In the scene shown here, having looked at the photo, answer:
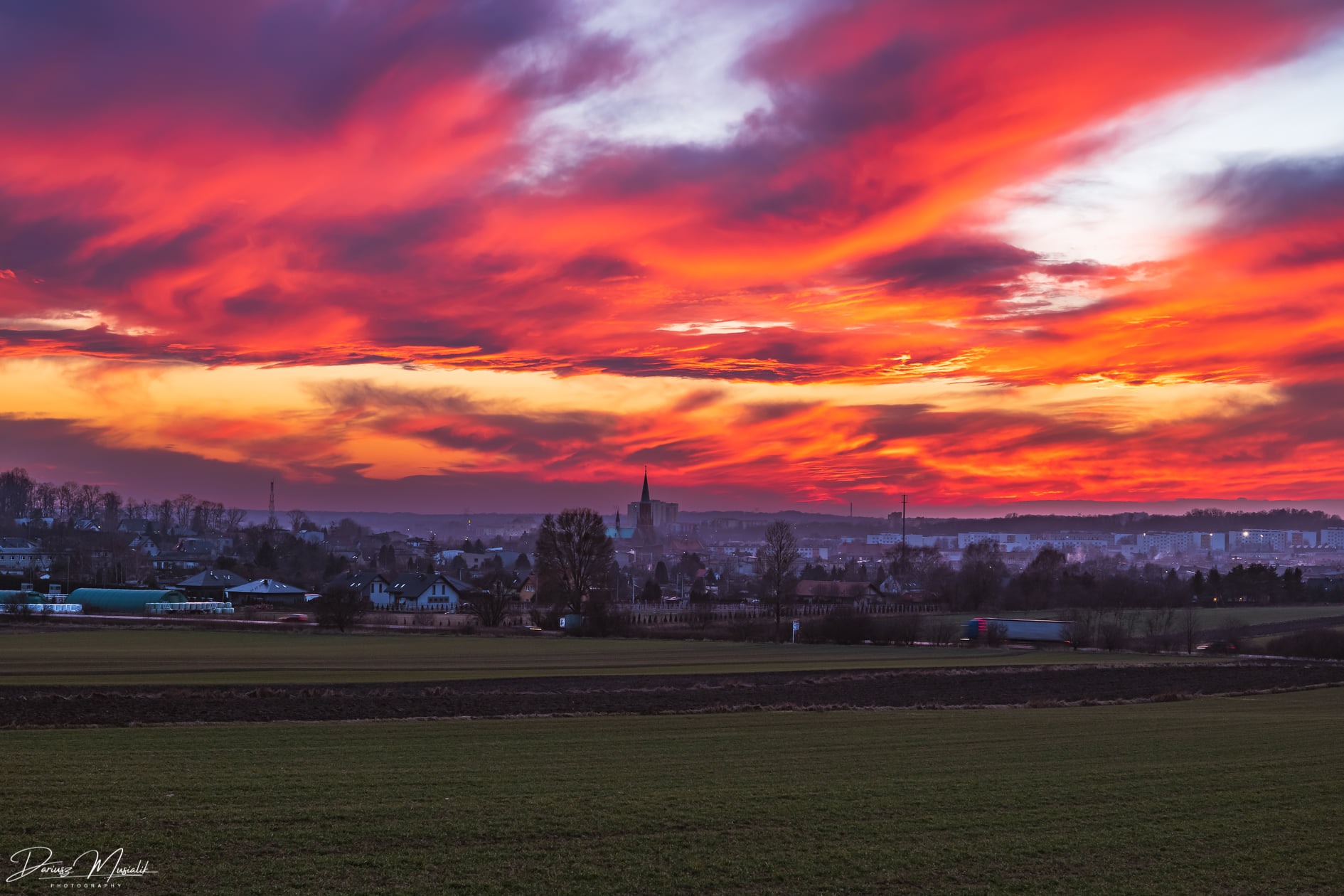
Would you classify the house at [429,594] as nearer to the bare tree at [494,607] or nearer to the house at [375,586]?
the house at [375,586]

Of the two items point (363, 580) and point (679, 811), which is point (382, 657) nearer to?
point (679, 811)

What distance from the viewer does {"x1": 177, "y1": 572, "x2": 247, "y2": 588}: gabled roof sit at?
145m

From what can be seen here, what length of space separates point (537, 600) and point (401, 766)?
113960 millimetres

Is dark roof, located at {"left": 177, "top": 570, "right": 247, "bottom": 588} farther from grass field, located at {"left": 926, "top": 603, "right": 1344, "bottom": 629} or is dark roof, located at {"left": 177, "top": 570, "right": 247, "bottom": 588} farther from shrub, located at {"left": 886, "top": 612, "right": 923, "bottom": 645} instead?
shrub, located at {"left": 886, "top": 612, "right": 923, "bottom": 645}

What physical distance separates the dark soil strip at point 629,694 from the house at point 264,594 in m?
97.5

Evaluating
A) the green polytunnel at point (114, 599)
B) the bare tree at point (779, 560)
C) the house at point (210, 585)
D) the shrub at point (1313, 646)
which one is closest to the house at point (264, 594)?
the house at point (210, 585)

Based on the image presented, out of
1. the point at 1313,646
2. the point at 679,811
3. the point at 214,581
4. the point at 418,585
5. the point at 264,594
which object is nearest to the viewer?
the point at 679,811

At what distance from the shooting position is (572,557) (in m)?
110

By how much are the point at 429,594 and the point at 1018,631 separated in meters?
77.7

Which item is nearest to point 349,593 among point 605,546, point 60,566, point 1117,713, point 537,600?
point 605,546

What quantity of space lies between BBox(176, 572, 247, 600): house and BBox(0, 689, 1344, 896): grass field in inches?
4886

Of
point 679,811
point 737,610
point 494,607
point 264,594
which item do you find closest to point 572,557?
point 494,607

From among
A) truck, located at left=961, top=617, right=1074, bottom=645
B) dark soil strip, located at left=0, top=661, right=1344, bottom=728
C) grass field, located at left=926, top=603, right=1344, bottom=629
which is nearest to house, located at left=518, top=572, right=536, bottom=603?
grass field, located at left=926, top=603, right=1344, bottom=629

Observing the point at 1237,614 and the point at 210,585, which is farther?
the point at 210,585
